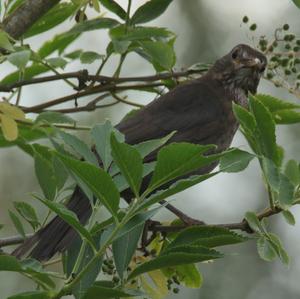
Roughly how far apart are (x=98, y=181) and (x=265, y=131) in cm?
69

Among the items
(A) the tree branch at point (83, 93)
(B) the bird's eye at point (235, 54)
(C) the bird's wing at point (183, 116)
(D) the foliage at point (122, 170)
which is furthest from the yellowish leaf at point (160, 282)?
(B) the bird's eye at point (235, 54)

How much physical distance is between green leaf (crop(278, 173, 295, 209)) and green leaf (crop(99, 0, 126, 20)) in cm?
126

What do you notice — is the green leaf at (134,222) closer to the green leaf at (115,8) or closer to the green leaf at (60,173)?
the green leaf at (60,173)

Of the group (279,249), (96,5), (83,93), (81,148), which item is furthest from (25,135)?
(279,249)

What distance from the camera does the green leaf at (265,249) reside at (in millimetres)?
2967

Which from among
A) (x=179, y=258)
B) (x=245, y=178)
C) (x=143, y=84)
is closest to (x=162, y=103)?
(x=143, y=84)

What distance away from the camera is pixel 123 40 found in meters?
3.45

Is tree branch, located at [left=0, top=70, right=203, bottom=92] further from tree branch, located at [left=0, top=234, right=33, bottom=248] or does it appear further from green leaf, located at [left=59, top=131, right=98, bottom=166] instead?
green leaf, located at [left=59, top=131, right=98, bottom=166]

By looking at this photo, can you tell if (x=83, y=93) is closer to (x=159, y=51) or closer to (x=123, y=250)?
(x=159, y=51)

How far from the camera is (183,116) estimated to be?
5.22m

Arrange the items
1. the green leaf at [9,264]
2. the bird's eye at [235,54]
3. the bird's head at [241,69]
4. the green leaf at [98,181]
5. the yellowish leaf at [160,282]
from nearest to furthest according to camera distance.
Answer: the green leaf at [98,181] < the green leaf at [9,264] < the yellowish leaf at [160,282] < the bird's head at [241,69] < the bird's eye at [235,54]

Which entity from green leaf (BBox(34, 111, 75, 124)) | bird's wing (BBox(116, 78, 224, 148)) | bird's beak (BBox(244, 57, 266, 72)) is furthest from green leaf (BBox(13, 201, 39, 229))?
bird's beak (BBox(244, 57, 266, 72))

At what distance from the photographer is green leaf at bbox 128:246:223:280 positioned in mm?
2465

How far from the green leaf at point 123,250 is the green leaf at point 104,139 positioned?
244 millimetres
